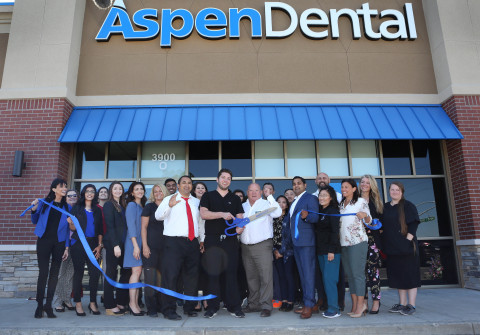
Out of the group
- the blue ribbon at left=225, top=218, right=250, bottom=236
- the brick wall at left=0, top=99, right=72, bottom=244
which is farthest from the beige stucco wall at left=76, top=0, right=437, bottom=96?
the blue ribbon at left=225, top=218, right=250, bottom=236

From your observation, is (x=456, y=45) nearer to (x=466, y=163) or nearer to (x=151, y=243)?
(x=466, y=163)

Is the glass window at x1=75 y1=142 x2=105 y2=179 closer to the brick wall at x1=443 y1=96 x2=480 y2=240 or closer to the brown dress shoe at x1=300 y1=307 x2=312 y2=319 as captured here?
the brown dress shoe at x1=300 y1=307 x2=312 y2=319

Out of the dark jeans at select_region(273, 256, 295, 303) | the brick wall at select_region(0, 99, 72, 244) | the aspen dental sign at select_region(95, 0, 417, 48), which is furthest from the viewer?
the aspen dental sign at select_region(95, 0, 417, 48)

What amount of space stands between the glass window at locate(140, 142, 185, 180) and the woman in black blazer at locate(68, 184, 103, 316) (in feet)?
9.09

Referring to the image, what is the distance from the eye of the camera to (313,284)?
4594mm

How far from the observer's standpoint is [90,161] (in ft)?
26.4

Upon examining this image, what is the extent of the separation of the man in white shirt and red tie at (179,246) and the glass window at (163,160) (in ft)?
10.8

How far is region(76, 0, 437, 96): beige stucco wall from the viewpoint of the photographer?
26.9 feet

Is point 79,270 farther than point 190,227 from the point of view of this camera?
Yes

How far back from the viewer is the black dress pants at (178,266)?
14.9 ft

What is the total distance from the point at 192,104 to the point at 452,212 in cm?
668

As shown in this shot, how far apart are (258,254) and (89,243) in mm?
2582

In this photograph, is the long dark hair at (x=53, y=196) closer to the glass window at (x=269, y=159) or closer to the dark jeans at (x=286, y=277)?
the dark jeans at (x=286, y=277)

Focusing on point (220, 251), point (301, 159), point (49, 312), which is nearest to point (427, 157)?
point (301, 159)
